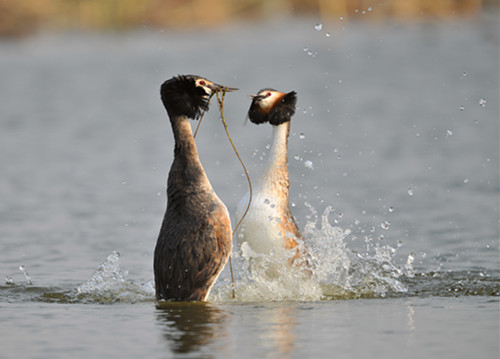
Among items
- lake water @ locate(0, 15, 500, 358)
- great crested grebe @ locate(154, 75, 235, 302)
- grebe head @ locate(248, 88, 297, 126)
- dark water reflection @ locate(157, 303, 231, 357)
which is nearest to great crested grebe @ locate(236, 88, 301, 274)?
grebe head @ locate(248, 88, 297, 126)

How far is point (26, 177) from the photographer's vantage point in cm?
1524

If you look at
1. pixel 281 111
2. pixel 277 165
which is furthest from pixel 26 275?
pixel 281 111

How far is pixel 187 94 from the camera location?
7977 millimetres

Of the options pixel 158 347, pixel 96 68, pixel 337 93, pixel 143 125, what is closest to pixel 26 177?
pixel 143 125

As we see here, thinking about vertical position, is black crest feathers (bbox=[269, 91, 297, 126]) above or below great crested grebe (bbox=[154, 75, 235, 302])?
above

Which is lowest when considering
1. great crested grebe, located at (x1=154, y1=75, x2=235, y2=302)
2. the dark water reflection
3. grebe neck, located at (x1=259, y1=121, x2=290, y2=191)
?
the dark water reflection

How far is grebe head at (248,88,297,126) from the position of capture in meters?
8.82

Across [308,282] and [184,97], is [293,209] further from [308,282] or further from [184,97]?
[184,97]

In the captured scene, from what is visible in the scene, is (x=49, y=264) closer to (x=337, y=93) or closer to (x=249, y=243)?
(x=249, y=243)

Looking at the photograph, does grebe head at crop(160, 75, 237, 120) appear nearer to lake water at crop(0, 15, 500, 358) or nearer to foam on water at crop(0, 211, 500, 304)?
foam on water at crop(0, 211, 500, 304)

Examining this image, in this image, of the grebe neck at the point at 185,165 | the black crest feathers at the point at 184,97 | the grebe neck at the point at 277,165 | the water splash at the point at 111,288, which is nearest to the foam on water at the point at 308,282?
the water splash at the point at 111,288

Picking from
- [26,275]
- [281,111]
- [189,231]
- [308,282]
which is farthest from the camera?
[26,275]

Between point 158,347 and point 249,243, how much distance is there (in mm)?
2328

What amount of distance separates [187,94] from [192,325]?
200 centimetres
